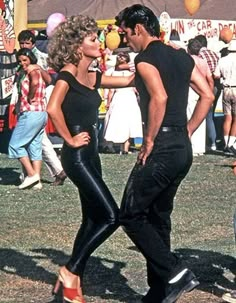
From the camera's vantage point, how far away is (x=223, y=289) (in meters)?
7.04

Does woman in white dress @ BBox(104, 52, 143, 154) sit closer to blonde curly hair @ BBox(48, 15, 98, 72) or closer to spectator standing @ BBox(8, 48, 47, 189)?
spectator standing @ BBox(8, 48, 47, 189)

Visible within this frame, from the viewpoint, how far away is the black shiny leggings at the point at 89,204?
6.62 m

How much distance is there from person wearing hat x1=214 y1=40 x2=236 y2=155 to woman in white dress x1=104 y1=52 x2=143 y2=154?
1.37 meters

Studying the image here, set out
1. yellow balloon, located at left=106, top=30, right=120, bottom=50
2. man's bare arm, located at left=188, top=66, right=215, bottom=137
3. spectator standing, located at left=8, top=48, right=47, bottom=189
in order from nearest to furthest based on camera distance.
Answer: man's bare arm, located at left=188, top=66, right=215, bottom=137, spectator standing, located at left=8, top=48, right=47, bottom=189, yellow balloon, located at left=106, top=30, right=120, bottom=50

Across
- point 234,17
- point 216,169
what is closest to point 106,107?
point 216,169

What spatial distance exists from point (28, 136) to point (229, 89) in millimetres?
4629

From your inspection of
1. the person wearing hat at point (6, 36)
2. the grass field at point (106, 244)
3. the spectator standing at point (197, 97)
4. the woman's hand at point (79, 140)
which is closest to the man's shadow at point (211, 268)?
the grass field at point (106, 244)

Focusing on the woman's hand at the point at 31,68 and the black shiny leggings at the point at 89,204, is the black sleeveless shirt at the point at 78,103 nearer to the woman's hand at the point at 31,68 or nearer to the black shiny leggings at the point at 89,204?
the black shiny leggings at the point at 89,204

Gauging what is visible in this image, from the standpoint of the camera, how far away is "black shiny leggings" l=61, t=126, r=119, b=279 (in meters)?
6.62

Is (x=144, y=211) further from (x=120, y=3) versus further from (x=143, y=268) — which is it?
(x=120, y=3)

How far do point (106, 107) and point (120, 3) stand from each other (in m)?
7.13

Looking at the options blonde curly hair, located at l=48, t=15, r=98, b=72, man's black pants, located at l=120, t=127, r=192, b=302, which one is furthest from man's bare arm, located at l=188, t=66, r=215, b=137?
blonde curly hair, located at l=48, t=15, r=98, b=72

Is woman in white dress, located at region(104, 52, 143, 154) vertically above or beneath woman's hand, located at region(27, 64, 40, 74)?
beneath

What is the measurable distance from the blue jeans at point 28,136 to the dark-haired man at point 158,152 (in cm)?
573
